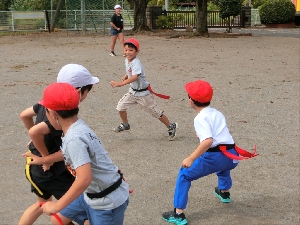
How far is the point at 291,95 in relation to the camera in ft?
31.9

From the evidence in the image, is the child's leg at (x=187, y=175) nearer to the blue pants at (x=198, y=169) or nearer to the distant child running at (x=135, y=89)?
the blue pants at (x=198, y=169)

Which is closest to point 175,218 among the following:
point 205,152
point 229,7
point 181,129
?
point 205,152

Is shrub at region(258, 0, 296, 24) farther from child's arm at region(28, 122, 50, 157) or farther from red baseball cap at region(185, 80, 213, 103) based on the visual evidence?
child's arm at region(28, 122, 50, 157)

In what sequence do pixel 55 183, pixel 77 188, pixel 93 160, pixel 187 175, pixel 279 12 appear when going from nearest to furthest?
pixel 77 188 < pixel 93 160 < pixel 55 183 < pixel 187 175 < pixel 279 12

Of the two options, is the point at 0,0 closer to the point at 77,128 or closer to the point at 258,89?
the point at 258,89

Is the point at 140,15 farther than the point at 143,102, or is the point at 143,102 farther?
the point at 140,15

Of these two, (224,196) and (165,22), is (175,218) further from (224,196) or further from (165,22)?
(165,22)

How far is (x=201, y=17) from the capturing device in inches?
941

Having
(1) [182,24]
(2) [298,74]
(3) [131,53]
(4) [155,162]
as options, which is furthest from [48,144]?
(1) [182,24]

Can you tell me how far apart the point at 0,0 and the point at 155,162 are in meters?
35.4

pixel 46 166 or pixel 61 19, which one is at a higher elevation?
pixel 61 19

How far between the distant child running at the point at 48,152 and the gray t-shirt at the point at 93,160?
41 cm

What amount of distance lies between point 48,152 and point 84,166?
2.67ft

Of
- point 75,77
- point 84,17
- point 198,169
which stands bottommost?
point 198,169
